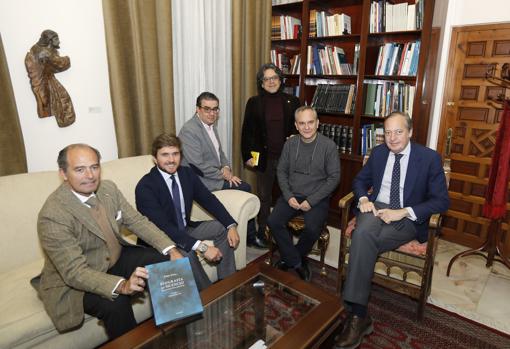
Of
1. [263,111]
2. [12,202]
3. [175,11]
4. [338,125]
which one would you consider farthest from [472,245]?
[12,202]

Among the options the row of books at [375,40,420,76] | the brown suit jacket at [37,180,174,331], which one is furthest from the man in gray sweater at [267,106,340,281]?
the brown suit jacket at [37,180,174,331]

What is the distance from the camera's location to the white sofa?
143cm

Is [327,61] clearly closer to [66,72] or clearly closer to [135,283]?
[66,72]

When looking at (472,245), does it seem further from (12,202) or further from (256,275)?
(12,202)

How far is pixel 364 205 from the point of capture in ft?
7.07

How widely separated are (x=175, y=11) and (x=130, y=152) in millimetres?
1292

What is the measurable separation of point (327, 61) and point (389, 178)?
1654 millimetres

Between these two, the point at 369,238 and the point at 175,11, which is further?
the point at 175,11

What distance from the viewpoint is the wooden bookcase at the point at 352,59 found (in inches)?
112

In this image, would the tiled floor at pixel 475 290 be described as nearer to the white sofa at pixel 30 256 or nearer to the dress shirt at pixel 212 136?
the white sofa at pixel 30 256

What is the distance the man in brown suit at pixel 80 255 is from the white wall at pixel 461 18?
2.96 metres

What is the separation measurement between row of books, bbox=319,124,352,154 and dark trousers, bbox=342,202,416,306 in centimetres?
138

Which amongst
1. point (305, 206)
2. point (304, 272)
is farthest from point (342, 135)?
point (304, 272)

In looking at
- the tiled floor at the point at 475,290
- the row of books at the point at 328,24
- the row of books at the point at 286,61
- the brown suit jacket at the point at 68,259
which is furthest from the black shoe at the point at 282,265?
the row of books at the point at 328,24
